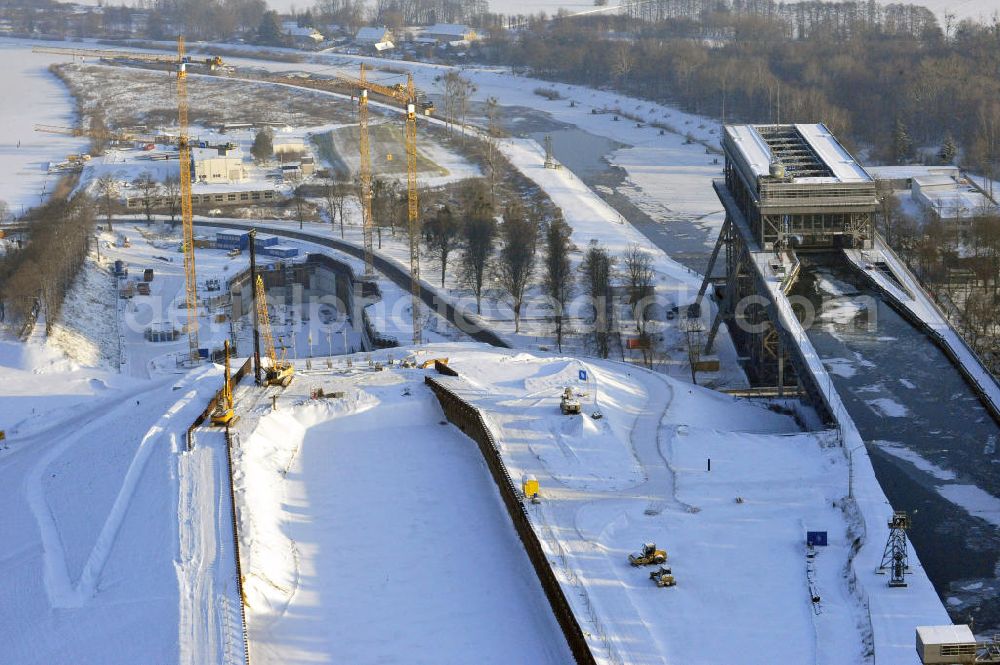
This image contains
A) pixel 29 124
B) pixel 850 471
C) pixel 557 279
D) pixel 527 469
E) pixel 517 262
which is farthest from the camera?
pixel 29 124

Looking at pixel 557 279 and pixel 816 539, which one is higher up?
pixel 557 279

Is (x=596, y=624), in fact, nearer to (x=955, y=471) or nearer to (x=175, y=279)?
(x=955, y=471)

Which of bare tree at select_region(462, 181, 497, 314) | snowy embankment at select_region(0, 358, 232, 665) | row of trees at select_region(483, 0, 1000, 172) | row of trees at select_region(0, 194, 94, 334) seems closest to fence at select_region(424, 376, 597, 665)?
snowy embankment at select_region(0, 358, 232, 665)

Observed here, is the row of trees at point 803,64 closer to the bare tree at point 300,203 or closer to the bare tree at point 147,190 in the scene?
the bare tree at point 300,203

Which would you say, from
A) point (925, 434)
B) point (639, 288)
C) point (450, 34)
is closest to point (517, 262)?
point (639, 288)

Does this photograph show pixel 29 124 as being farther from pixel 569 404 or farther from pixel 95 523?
pixel 95 523
